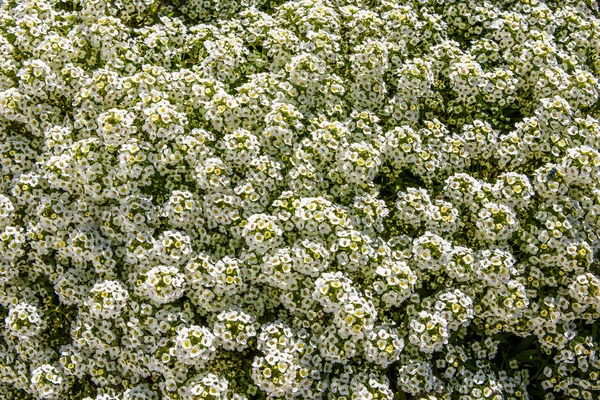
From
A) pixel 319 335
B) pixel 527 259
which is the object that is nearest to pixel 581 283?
pixel 527 259

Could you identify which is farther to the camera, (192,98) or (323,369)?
(192,98)

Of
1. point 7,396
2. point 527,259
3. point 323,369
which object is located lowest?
point 7,396

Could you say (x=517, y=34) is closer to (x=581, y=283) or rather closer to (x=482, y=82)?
(x=482, y=82)

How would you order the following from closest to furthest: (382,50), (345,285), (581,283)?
(345,285) < (581,283) < (382,50)

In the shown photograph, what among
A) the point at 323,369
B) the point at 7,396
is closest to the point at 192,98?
the point at 323,369

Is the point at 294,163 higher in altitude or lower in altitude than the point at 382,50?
lower

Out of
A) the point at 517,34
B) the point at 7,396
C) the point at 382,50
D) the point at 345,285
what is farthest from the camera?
the point at 517,34
